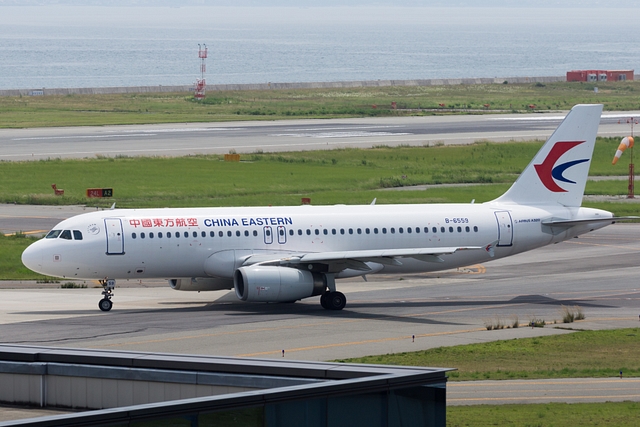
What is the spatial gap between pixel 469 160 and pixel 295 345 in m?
73.3

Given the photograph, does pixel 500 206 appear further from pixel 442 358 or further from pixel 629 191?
pixel 629 191

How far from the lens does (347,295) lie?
5434 cm

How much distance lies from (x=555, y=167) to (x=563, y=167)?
422 millimetres

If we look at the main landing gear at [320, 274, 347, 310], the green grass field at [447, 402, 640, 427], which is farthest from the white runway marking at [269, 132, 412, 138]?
the green grass field at [447, 402, 640, 427]

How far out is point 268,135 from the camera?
13088 cm

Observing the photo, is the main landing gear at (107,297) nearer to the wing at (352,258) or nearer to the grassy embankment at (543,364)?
the wing at (352,258)

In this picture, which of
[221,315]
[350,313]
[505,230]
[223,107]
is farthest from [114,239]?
[223,107]

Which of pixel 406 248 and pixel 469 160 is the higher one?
pixel 469 160

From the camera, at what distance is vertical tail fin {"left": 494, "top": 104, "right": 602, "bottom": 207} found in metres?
55.0

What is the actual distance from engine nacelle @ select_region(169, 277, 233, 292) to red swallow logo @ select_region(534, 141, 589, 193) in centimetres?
1683

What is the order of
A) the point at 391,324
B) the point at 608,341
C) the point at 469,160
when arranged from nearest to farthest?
Answer: the point at 608,341
the point at 391,324
the point at 469,160

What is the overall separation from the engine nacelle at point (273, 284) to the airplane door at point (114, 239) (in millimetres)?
5176

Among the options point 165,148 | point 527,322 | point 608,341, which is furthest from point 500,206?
point 165,148

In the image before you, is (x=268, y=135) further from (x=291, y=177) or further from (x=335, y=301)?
(x=335, y=301)
